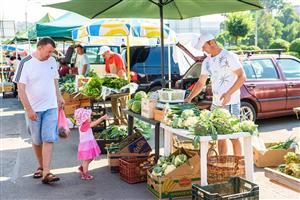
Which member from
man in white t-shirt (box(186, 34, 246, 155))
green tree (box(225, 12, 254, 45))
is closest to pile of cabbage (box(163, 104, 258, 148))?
man in white t-shirt (box(186, 34, 246, 155))

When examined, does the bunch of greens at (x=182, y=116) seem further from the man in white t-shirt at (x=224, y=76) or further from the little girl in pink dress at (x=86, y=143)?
the little girl in pink dress at (x=86, y=143)

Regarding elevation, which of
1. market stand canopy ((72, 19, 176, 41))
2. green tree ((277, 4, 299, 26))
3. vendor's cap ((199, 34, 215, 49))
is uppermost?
green tree ((277, 4, 299, 26))

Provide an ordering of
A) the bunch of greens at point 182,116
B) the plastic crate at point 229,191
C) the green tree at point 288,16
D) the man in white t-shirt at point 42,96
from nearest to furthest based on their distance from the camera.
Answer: the plastic crate at point 229,191, the bunch of greens at point 182,116, the man in white t-shirt at point 42,96, the green tree at point 288,16

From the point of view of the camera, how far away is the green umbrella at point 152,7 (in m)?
6.45

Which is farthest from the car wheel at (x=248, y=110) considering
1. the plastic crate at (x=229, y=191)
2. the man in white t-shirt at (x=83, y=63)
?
the plastic crate at (x=229, y=191)

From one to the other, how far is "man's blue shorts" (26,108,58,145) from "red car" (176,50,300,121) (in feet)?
12.9

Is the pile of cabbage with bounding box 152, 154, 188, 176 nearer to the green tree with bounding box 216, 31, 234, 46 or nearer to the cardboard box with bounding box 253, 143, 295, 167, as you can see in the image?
the cardboard box with bounding box 253, 143, 295, 167

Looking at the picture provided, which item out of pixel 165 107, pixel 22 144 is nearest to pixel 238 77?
pixel 165 107

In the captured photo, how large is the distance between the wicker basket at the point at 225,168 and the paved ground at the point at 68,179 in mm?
569

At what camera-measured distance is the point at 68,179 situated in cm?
620

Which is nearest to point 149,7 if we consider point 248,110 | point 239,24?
point 248,110

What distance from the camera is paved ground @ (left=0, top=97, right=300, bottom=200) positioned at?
18.0 feet

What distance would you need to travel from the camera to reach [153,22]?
10.5m

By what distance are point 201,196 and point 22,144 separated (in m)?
5.87
